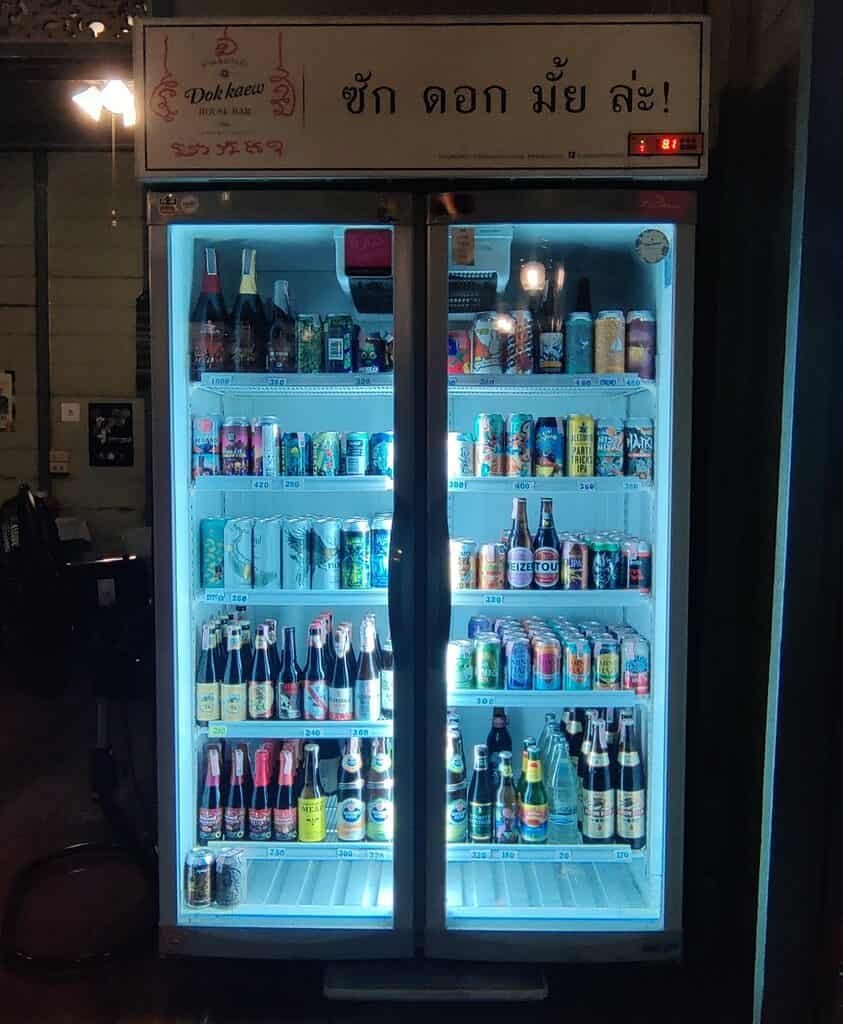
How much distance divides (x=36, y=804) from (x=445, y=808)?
2214mm

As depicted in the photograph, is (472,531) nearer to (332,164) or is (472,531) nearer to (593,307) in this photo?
(593,307)

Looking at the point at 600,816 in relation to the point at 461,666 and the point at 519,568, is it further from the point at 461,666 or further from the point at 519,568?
the point at 519,568

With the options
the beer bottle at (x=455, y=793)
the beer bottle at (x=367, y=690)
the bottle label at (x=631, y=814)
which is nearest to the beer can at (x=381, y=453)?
the beer bottle at (x=367, y=690)

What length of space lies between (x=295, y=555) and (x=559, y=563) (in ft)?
2.45

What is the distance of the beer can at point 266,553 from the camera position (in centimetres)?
223

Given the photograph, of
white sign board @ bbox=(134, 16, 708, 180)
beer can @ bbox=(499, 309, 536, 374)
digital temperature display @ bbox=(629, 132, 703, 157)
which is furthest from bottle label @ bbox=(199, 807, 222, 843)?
digital temperature display @ bbox=(629, 132, 703, 157)

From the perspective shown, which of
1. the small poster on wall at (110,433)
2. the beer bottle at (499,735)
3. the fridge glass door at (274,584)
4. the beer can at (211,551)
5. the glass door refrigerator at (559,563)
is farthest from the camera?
the small poster on wall at (110,433)

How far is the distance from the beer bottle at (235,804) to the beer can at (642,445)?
1.40 meters

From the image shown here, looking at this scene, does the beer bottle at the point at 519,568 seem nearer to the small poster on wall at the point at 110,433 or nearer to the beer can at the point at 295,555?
the beer can at the point at 295,555

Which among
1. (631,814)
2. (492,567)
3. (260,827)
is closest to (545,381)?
(492,567)

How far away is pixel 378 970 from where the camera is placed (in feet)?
7.02

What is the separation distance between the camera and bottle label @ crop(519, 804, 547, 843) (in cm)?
225

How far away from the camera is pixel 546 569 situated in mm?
2221

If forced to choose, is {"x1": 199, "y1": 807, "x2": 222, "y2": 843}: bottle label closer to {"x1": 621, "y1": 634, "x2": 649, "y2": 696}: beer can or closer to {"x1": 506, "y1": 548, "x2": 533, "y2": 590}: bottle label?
{"x1": 506, "y1": 548, "x2": 533, "y2": 590}: bottle label
